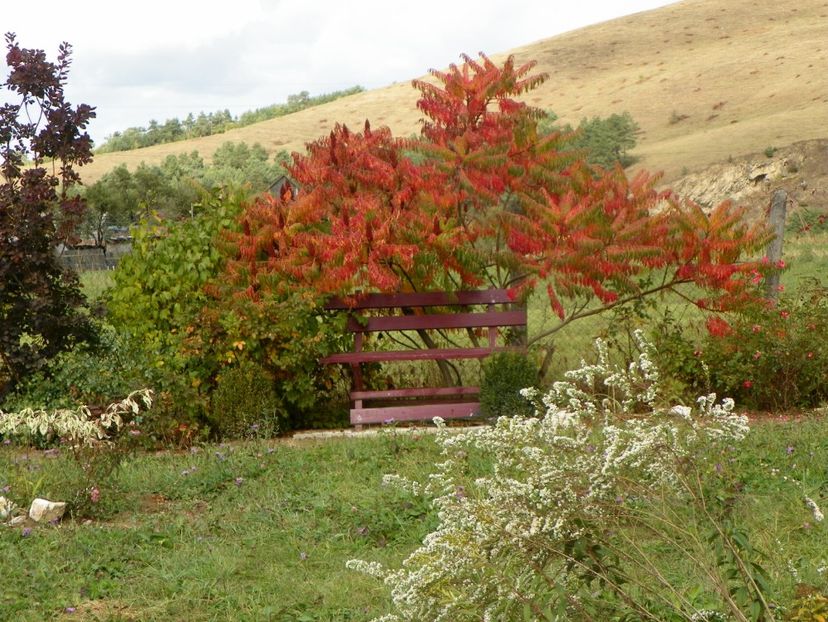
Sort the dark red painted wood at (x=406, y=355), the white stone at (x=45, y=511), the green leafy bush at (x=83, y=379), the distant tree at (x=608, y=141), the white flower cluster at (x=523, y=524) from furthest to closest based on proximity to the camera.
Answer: the distant tree at (x=608, y=141)
the dark red painted wood at (x=406, y=355)
the green leafy bush at (x=83, y=379)
the white stone at (x=45, y=511)
the white flower cluster at (x=523, y=524)

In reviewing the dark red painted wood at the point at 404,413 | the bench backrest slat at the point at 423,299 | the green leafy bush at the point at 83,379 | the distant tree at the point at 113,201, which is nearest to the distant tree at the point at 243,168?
the distant tree at the point at 113,201

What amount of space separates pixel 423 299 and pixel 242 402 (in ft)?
6.60

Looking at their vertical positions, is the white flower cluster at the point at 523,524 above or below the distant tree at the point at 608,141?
above

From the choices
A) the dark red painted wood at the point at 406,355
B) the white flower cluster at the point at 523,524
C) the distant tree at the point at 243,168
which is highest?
the white flower cluster at the point at 523,524

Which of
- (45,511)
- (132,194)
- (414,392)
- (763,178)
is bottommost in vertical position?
(763,178)

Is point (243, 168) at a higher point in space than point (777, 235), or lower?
lower

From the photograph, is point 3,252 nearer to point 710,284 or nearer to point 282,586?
point 282,586

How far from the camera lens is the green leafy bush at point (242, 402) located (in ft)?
Answer: 31.7

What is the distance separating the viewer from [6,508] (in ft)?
22.9

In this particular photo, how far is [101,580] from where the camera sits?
579cm

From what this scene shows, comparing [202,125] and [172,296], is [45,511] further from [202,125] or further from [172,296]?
[202,125]

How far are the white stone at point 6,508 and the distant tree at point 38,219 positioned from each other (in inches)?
128

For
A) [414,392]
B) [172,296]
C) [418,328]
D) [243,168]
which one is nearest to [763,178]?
[243,168]

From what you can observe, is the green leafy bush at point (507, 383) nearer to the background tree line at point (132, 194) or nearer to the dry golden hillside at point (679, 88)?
the background tree line at point (132, 194)
